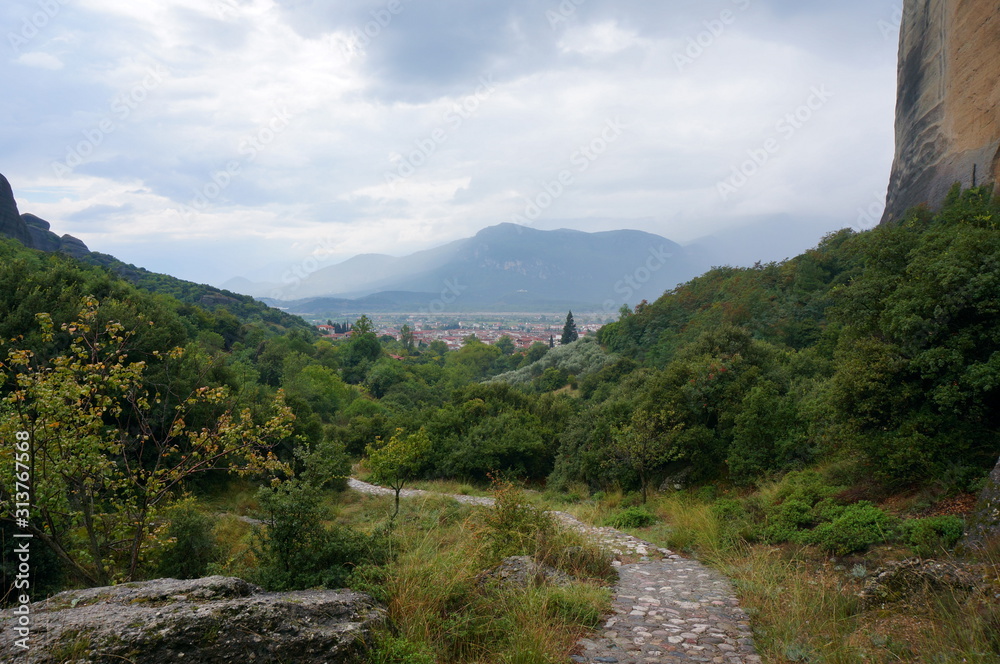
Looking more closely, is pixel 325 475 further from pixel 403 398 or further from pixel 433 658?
pixel 403 398

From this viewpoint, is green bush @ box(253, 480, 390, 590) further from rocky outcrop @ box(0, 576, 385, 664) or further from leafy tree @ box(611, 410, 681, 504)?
leafy tree @ box(611, 410, 681, 504)

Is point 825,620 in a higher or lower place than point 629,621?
higher

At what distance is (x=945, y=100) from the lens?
2377cm

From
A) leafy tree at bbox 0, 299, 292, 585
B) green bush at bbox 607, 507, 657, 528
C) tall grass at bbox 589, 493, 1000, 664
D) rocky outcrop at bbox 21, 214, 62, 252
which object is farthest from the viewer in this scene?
rocky outcrop at bbox 21, 214, 62, 252

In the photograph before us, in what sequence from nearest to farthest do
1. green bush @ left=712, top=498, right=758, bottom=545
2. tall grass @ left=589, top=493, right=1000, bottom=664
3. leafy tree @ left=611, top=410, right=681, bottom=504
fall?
tall grass @ left=589, top=493, right=1000, bottom=664 → green bush @ left=712, top=498, right=758, bottom=545 → leafy tree @ left=611, top=410, right=681, bottom=504

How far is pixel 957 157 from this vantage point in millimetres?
22828

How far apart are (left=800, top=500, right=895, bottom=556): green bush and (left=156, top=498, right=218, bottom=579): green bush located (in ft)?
29.2

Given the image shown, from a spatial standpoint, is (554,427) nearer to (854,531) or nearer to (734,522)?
(734,522)

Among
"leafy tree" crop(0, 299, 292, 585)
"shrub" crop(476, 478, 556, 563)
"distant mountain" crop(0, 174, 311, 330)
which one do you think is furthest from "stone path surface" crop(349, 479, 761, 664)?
"distant mountain" crop(0, 174, 311, 330)

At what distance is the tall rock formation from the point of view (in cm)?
2050

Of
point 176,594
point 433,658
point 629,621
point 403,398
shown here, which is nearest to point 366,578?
point 433,658

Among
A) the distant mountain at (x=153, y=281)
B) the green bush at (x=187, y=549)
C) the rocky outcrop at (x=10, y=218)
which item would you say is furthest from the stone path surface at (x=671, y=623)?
the rocky outcrop at (x=10, y=218)

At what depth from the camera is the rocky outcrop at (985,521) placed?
17.3 feet

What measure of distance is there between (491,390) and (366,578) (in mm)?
25333
